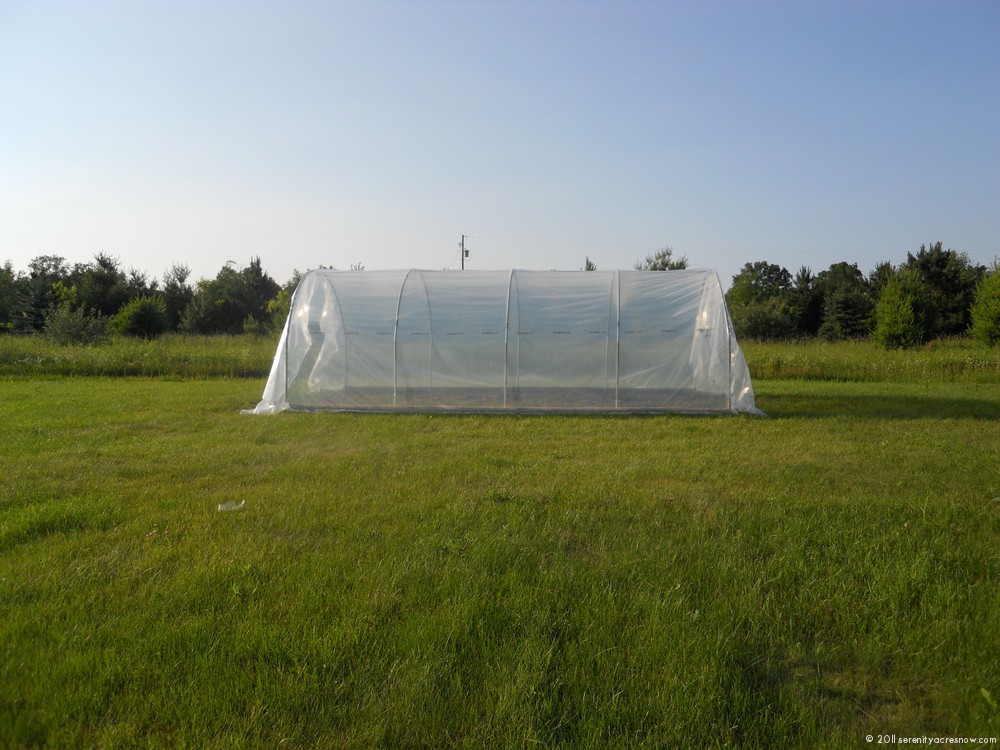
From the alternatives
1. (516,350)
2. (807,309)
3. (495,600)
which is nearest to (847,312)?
(807,309)

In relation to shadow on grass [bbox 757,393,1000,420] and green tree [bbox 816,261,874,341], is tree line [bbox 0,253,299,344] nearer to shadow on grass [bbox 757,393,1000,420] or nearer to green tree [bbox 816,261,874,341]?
shadow on grass [bbox 757,393,1000,420]

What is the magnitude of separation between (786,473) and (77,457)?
7569 mm

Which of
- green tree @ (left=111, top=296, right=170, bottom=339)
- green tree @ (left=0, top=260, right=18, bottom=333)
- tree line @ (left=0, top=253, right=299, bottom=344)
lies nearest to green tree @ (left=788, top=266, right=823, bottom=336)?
tree line @ (left=0, top=253, right=299, bottom=344)

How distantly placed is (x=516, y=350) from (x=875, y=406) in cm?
681

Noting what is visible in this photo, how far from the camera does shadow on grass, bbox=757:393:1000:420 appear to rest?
11520 mm

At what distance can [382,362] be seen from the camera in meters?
13.0

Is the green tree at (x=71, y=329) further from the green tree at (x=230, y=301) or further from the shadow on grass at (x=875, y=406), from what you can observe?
the shadow on grass at (x=875, y=406)

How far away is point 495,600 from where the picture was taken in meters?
3.65

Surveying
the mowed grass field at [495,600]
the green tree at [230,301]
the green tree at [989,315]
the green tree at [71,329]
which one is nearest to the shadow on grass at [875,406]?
the mowed grass field at [495,600]

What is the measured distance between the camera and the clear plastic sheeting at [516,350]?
41.5ft

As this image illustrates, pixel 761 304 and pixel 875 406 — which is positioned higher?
pixel 761 304

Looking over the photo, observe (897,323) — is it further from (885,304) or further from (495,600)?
(495,600)

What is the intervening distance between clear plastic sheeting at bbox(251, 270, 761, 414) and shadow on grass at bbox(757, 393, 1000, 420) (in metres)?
1.46

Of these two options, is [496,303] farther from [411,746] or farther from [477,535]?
[411,746]
